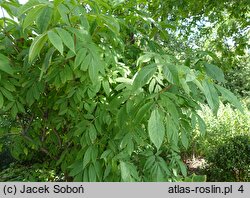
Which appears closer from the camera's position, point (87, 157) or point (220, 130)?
point (87, 157)

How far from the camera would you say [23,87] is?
5.08ft

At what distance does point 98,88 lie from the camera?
1.43 m

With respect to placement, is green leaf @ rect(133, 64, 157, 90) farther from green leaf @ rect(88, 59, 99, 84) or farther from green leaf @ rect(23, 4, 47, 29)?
green leaf @ rect(23, 4, 47, 29)

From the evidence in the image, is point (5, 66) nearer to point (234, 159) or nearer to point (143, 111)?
point (143, 111)

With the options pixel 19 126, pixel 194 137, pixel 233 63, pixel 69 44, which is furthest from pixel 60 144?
pixel 194 137

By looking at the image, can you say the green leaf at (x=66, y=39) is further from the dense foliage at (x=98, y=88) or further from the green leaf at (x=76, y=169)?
the green leaf at (x=76, y=169)

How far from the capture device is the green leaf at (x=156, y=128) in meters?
0.99

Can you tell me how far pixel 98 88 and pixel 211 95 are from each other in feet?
1.97

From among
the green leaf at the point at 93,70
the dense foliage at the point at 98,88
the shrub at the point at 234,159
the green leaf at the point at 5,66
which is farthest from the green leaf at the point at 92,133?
the shrub at the point at 234,159

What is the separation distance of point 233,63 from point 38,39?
4.68 metres

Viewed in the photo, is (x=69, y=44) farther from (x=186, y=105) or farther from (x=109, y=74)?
(x=186, y=105)

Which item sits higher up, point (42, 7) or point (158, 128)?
point (42, 7)

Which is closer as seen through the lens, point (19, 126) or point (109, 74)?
point (109, 74)

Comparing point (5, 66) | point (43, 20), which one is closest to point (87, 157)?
point (5, 66)
